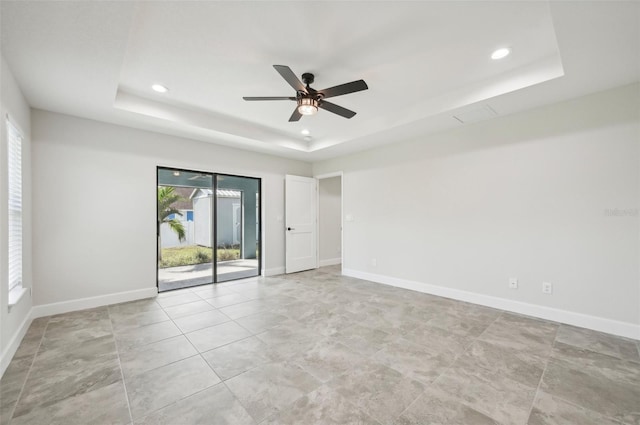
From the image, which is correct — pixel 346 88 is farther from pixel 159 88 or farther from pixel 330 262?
pixel 330 262

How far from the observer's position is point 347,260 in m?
5.64

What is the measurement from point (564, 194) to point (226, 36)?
12.9 feet

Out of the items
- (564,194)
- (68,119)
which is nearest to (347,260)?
(564,194)

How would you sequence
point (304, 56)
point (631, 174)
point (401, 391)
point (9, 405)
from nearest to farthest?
point (9, 405) < point (401, 391) < point (304, 56) < point (631, 174)

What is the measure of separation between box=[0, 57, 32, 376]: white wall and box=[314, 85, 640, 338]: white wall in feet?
15.4

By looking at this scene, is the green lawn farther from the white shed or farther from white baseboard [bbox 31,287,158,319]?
white baseboard [bbox 31,287,158,319]

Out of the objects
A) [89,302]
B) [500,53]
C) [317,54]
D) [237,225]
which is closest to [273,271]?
[237,225]

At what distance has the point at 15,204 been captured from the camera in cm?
270

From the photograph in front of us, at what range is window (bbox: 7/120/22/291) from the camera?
2.58 m

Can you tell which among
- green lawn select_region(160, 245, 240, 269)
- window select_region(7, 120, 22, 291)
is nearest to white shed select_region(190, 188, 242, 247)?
green lawn select_region(160, 245, 240, 269)

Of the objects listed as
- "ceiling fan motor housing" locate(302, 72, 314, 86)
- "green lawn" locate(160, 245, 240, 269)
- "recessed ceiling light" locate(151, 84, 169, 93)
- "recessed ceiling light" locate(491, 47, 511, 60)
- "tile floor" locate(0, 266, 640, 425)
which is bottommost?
"tile floor" locate(0, 266, 640, 425)

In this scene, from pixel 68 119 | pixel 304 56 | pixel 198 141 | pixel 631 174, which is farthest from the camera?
pixel 198 141

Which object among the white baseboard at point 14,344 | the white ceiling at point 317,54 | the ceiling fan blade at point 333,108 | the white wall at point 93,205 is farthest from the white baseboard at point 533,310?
the white baseboard at point 14,344

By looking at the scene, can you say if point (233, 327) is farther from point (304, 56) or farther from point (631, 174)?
point (631, 174)
